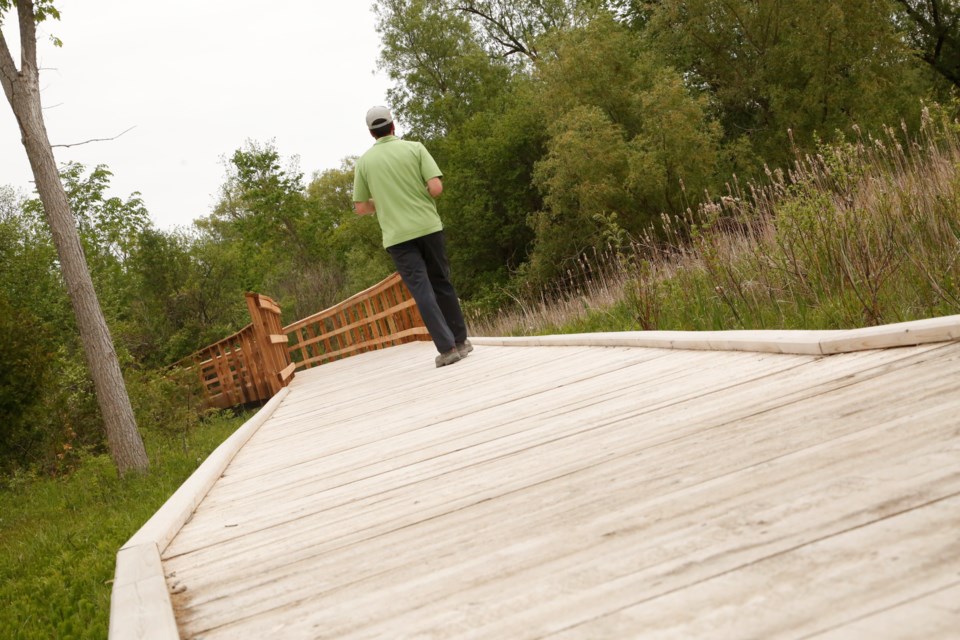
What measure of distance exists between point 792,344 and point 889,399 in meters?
0.85

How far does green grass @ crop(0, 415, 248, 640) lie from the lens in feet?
12.2

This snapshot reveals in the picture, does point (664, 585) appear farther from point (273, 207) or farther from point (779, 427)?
point (273, 207)

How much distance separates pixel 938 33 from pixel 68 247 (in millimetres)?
25177

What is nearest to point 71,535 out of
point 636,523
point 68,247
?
point 68,247

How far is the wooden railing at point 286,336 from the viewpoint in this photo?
9109mm

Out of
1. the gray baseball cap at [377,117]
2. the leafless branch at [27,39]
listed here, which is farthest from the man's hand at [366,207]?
the leafless branch at [27,39]

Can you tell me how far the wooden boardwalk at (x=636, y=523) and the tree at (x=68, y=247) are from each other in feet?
19.1

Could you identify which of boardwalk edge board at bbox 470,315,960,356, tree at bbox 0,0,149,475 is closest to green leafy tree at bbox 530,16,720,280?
tree at bbox 0,0,149,475

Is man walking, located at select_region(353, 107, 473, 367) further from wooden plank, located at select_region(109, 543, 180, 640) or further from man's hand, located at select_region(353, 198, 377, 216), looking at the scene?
wooden plank, located at select_region(109, 543, 180, 640)

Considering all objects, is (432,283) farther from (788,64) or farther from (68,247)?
(788,64)

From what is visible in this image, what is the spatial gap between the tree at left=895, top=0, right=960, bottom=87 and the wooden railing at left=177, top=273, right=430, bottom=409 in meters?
19.9

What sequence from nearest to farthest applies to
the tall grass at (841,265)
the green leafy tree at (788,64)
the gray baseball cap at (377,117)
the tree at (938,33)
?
the tall grass at (841,265) < the gray baseball cap at (377,117) < the green leafy tree at (788,64) < the tree at (938,33)

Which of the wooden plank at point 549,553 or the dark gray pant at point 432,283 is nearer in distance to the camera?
the wooden plank at point 549,553

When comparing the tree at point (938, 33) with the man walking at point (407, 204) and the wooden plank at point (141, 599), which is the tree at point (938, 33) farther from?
the wooden plank at point (141, 599)
